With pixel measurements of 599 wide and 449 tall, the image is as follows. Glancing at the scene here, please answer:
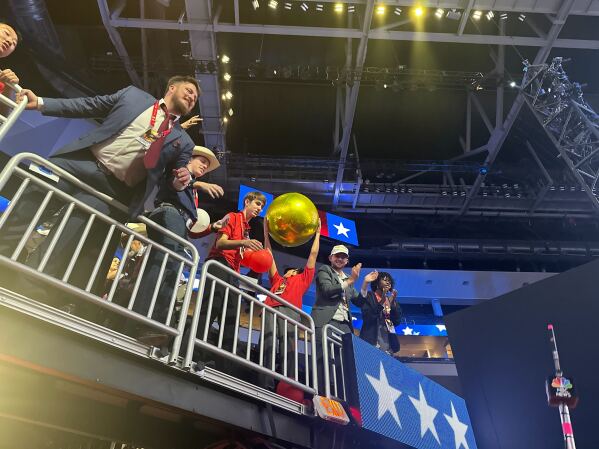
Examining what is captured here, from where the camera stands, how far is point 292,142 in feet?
44.7

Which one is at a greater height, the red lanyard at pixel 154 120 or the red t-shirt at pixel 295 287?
the red lanyard at pixel 154 120

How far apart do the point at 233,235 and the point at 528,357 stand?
2984 millimetres

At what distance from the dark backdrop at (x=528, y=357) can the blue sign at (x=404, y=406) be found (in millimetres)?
310

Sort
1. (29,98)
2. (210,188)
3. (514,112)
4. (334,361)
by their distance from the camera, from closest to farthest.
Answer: (29,98) < (210,188) < (334,361) < (514,112)

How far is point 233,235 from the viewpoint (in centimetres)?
386

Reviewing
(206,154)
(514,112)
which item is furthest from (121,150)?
(514,112)

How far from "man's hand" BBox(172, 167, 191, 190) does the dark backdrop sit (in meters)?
3.29

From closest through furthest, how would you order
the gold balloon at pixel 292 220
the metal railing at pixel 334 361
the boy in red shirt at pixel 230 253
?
the boy in red shirt at pixel 230 253 < the metal railing at pixel 334 361 < the gold balloon at pixel 292 220

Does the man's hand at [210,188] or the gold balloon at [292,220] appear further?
the gold balloon at [292,220]

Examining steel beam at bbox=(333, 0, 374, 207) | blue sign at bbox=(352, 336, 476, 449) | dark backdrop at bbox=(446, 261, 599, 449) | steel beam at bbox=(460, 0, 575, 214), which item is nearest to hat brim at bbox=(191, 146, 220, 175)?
blue sign at bbox=(352, 336, 476, 449)

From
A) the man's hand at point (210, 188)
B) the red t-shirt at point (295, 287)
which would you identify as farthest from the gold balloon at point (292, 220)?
the man's hand at point (210, 188)

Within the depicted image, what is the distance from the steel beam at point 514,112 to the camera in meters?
8.37

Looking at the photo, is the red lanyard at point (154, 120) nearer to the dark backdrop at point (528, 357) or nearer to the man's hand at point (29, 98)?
the man's hand at point (29, 98)

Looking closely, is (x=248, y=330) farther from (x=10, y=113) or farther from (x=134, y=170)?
(x=10, y=113)
